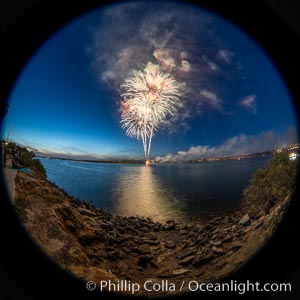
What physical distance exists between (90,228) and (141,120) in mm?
2497

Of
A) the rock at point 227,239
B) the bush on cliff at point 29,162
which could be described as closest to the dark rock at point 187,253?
the rock at point 227,239

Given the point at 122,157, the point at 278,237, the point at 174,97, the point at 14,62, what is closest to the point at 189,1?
the point at 174,97

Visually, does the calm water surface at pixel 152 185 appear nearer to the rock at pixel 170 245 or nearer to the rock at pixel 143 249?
the rock at pixel 170 245

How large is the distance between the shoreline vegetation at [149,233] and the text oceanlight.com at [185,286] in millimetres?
111

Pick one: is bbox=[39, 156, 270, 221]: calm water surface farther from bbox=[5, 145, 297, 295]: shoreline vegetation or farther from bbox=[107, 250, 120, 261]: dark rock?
bbox=[107, 250, 120, 261]: dark rock

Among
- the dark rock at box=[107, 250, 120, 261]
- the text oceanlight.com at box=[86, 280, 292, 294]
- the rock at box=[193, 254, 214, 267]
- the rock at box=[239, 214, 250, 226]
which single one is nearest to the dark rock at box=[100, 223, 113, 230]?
the dark rock at box=[107, 250, 120, 261]

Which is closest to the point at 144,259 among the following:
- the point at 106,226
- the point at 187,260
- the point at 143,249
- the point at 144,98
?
the point at 143,249

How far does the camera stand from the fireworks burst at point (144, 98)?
366 centimetres

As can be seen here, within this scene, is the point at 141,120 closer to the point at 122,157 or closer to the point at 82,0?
the point at 122,157

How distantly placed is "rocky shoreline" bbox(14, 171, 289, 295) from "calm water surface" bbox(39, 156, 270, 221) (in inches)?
7.2

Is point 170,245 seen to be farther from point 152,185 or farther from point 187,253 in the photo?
point 152,185

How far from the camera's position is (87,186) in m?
3.71

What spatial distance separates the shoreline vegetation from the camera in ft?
9.18

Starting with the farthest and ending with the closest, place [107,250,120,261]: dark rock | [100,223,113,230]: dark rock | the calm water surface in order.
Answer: the calm water surface
[100,223,113,230]: dark rock
[107,250,120,261]: dark rock
